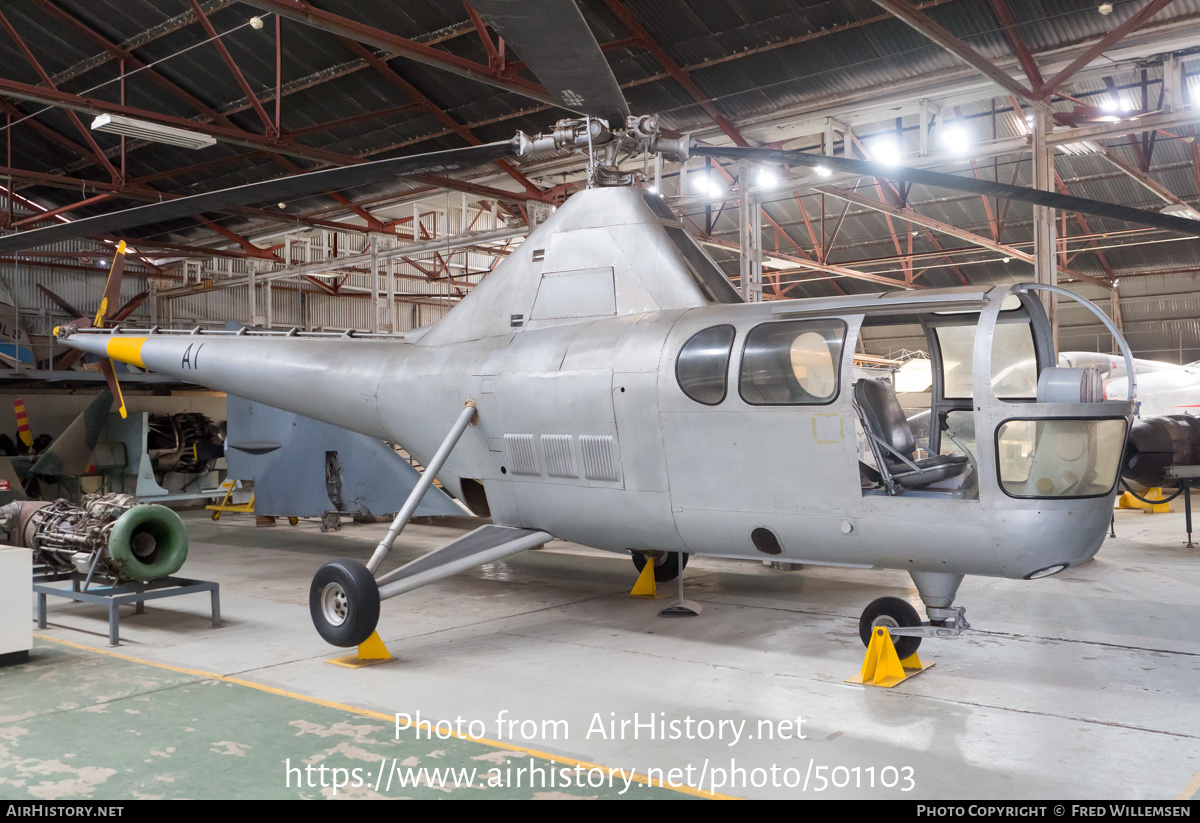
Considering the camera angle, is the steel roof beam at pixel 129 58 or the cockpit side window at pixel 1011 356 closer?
the cockpit side window at pixel 1011 356

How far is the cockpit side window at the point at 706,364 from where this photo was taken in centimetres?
652

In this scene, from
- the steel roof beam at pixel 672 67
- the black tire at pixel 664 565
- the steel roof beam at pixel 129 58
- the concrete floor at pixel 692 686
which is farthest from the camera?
the steel roof beam at pixel 129 58

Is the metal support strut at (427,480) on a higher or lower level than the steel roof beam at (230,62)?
lower

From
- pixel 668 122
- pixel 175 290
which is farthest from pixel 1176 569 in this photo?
pixel 175 290

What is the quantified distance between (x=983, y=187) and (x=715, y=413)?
8.33 ft

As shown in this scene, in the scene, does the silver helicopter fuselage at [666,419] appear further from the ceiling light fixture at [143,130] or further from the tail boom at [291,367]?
the ceiling light fixture at [143,130]

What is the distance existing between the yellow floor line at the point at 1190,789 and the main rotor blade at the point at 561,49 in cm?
492

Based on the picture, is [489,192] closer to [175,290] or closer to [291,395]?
[291,395]

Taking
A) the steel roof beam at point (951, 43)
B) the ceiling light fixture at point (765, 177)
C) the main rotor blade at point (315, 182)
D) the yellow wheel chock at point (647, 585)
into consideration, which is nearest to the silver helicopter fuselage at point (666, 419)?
the main rotor blade at point (315, 182)

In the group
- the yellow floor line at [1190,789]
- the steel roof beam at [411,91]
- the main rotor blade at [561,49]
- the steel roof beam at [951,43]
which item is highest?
the steel roof beam at [411,91]

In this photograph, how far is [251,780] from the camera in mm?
4574

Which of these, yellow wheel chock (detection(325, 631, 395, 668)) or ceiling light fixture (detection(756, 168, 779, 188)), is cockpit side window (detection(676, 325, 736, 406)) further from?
ceiling light fixture (detection(756, 168, 779, 188))

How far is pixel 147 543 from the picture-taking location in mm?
8281

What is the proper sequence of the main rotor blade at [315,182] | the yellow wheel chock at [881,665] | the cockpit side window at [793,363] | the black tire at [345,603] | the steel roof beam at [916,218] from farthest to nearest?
the steel roof beam at [916,218], the main rotor blade at [315,182], the black tire at [345,603], the yellow wheel chock at [881,665], the cockpit side window at [793,363]
